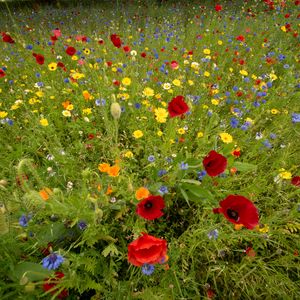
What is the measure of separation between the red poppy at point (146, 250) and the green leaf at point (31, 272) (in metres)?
0.40

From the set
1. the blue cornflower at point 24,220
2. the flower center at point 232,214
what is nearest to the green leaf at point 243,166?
the flower center at point 232,214

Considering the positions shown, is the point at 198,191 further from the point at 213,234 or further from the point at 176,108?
the point at 176,108

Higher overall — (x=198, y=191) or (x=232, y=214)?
(x=232, y=214)

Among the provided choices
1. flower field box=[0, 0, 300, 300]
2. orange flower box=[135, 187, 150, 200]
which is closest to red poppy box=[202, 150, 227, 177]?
flower field box=[0, 0, 300, 300]

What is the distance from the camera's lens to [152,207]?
4.04 feet

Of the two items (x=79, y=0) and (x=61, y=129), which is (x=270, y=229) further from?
(x=79, y=0)

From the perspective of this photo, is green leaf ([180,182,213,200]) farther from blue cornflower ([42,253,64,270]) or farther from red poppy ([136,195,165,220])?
blue cornflower ([42,253,64,270])

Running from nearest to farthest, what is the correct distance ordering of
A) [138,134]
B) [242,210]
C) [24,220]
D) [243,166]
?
[242,210]
[24,220]
[243,166]
[138,134]

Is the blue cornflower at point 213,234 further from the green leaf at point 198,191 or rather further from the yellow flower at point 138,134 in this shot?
the yellow flower at point 138,134

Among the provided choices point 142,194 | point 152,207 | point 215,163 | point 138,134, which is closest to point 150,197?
point 152,207

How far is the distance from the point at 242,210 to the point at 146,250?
0.44m

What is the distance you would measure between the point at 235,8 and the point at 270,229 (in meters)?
6.03

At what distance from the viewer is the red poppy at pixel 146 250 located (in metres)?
1.04

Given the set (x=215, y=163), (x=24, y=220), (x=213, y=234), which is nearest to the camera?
(x=215, y=163)
